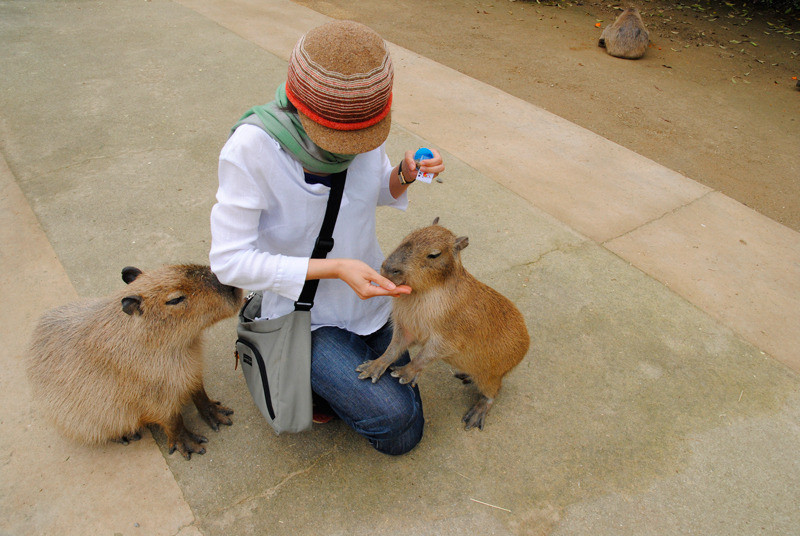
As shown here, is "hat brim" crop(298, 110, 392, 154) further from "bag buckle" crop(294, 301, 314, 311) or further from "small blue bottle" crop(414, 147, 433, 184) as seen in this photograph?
"bag buckle" crop(294, 301, 314, 311)

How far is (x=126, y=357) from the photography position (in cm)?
225

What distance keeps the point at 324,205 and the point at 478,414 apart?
1319 mm

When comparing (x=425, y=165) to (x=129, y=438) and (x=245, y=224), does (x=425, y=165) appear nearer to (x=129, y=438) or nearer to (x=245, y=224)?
(x=245, y=224)

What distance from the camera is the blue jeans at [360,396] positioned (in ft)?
7.43

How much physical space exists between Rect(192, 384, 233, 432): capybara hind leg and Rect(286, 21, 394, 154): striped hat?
1377 millimetres

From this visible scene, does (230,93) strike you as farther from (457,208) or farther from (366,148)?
(366,148)

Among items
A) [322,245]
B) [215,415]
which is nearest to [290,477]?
[215,415]

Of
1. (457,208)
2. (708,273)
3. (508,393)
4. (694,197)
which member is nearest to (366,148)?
(508,393)

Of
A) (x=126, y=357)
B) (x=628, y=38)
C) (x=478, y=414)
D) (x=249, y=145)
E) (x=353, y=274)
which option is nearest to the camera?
(x=249, y=145)

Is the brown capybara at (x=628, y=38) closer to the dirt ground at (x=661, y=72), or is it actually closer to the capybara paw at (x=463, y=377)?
the dirt ground at (x=661, y=72)

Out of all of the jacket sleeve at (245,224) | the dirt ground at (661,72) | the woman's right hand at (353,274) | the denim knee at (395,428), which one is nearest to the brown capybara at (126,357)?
the jacket sleeve at (245,224)

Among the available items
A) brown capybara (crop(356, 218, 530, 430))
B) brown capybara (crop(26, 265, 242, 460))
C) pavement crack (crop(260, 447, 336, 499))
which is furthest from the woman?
brown capybara (crop(26, 265, 242, 460))

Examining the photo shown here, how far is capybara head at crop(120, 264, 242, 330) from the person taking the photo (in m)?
2.26

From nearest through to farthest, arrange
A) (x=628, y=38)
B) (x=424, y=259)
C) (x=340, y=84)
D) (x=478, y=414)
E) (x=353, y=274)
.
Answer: (x=340, y=84) → (x=353, y=274) → (x=424, y=259) → (x=478, y=414) → (x=628, y=38)
